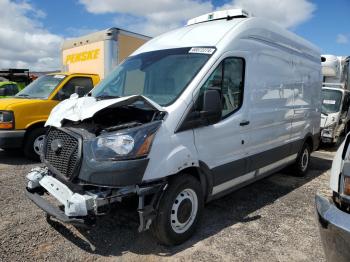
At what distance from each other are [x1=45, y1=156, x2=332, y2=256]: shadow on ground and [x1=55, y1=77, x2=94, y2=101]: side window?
4096 millimetres

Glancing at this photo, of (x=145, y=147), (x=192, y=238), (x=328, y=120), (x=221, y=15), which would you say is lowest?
(x=192, y=238)

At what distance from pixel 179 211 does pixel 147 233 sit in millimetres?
614

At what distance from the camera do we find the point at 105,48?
887cm

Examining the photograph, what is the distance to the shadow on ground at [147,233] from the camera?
12.8 feet

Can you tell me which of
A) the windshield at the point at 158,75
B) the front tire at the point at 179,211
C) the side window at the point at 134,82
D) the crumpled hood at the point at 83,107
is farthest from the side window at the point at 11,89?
the front tire at the point at 179,211

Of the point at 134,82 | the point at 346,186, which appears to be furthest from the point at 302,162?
the point at 346,186

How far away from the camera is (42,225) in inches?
174

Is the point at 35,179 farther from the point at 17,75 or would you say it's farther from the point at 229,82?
the point at 17,75

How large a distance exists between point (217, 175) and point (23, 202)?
9.51 ft

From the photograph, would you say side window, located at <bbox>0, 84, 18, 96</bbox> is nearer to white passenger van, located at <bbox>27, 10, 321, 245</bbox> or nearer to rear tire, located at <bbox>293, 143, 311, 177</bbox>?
white passenger van, located at <bbox>27, 10, 321, 245</bbox>

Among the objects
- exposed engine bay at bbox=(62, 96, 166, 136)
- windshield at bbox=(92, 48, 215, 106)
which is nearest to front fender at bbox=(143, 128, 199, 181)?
exposed engine bay at bbox=(62, 96, 166, 136)

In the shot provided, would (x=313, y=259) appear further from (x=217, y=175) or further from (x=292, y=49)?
(x=292, y=49)

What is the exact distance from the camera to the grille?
3.58 metres

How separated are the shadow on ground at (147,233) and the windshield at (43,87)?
444cm
